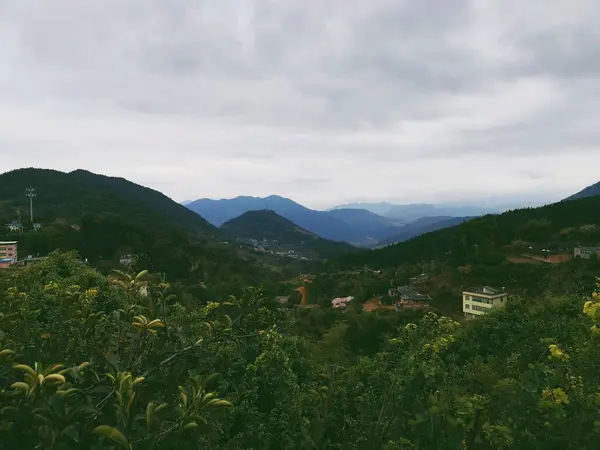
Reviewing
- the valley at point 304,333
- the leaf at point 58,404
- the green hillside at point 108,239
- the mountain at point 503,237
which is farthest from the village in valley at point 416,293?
the leaf at point 58,404

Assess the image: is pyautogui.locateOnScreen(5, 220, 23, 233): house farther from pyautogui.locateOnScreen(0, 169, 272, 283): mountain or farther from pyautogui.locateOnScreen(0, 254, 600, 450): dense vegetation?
pyautogui.locateOnScreen(0, 254, 600, 450): dense vegetation

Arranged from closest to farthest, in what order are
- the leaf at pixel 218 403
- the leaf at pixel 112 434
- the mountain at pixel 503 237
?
the leaf at pixel 112 434, the leaf at pixel 218 403, the mountain at pixel 503 237

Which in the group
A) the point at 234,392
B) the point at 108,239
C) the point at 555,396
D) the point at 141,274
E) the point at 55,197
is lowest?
the point at 108,239

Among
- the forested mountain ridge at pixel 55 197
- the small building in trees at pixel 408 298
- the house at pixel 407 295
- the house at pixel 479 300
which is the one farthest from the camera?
the forested mountain ridge at pixel 55 197

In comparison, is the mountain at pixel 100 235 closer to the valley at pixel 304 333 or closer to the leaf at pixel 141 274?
the valley at pixel 304 333

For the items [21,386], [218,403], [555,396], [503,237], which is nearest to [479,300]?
[503,237]

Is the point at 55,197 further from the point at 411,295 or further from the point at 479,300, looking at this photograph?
the point at 479,300

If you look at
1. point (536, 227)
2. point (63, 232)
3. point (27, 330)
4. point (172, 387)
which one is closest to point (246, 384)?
point (172, 387)

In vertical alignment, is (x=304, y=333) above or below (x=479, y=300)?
above
